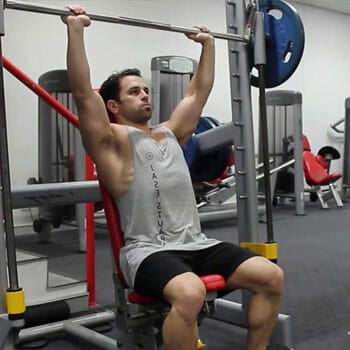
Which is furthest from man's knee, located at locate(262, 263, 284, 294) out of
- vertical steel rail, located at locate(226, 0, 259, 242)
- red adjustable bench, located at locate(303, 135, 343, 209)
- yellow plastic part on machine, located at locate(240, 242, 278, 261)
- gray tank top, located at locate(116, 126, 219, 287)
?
red adjustable bench, located at locate(303, 135, 343, 209)

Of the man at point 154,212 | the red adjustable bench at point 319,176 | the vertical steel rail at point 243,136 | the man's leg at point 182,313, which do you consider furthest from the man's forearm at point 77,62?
the red adjustable bench at point 319,176

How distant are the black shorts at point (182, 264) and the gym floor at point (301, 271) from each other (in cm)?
63

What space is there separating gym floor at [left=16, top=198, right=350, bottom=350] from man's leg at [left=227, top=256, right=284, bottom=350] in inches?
18.6

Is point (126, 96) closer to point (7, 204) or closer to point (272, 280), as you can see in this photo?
point (7, 204)

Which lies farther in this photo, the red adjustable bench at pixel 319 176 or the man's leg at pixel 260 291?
the red adjustable bench at pixel 319 176

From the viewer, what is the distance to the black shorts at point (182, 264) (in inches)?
67.6

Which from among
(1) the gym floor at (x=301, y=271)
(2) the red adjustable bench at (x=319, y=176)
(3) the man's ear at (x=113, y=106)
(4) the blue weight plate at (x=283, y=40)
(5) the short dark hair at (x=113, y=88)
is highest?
(4) the blue weight plate at (x=283, y=40)

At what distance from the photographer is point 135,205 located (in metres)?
1.90

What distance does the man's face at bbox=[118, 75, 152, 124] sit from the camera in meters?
2.06

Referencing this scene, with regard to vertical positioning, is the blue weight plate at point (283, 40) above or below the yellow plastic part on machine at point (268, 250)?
above

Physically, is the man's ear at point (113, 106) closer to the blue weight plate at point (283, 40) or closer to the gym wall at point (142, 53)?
the blue weight plate at point (283, 40)

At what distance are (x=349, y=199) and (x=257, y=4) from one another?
255 inches

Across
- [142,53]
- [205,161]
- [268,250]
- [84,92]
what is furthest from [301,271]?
[142,53]

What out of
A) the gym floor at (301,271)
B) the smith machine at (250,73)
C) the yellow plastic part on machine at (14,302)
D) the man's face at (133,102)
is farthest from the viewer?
the gym floor at (301,271)
